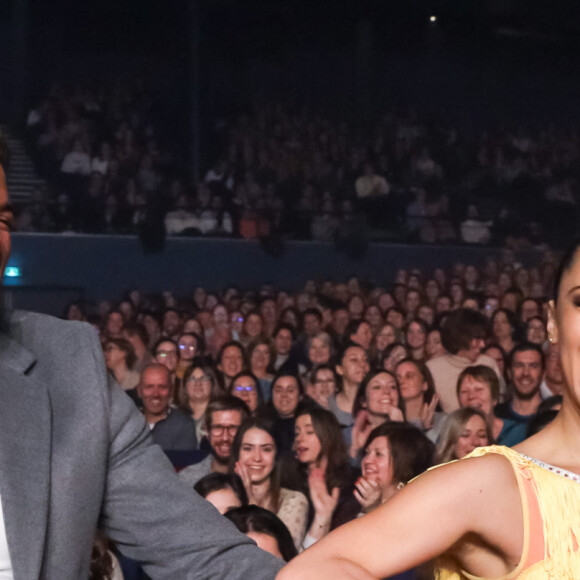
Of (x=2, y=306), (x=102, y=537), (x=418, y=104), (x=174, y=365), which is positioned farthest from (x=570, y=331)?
(x=418, y=104)

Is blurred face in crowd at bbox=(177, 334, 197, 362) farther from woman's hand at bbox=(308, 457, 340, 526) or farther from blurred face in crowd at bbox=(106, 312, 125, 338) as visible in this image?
woman's hand at bbox=(308, 457, 340, 526)

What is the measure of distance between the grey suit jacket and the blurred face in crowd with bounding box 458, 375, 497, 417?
12.1 feet

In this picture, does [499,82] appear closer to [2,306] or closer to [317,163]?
[317,163]

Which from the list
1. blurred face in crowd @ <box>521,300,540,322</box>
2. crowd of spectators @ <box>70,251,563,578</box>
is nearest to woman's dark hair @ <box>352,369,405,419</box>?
crowd of spectators @ <box>70,251,563,578</box>

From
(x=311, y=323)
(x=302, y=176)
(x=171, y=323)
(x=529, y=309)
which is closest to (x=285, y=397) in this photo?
(x=311, y=323)

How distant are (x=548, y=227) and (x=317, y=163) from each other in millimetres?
3180

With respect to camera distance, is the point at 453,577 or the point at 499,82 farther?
the point at 499,82

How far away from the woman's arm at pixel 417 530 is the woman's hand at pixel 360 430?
3455 millimetres

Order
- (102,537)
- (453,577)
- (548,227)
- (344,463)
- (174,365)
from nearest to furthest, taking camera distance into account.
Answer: (453,577) < (102,537) < (344,463) < (174,365) < (548,227)

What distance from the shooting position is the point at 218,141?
1475 centimetres

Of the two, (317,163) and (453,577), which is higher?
(317,163)

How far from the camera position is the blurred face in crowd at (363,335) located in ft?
23.2

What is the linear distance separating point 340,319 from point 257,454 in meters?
4.42

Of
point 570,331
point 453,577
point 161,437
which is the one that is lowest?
point 161,437
